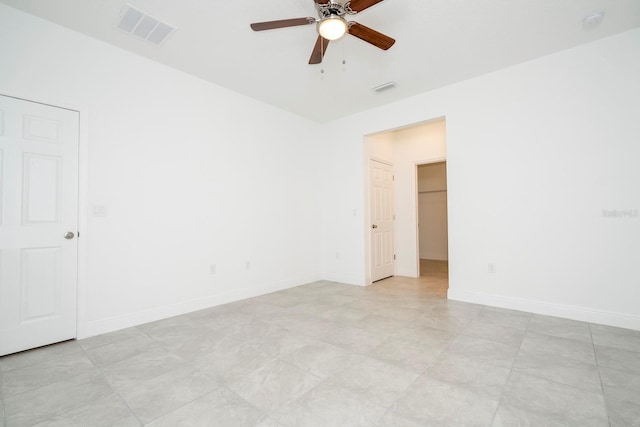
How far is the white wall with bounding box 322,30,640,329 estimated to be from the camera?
2.91 meters

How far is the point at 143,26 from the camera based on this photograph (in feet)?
8.95

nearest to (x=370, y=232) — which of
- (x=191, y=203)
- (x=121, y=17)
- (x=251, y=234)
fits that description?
(x=251, y=234)

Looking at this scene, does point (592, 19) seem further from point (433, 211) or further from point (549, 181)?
point (433, 211)

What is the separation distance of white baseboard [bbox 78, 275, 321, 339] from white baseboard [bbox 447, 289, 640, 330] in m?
2.81

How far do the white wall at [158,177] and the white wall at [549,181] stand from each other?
2754 mm

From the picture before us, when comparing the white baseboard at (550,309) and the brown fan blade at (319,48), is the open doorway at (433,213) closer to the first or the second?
the white baseboard at (550,309)

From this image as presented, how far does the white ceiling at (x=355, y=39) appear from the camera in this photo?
2512 mm

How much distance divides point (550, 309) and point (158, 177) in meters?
4.91

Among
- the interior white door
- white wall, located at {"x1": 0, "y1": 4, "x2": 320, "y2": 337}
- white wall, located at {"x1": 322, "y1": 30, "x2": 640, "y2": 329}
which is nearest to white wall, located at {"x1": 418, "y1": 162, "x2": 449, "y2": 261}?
the interior white door

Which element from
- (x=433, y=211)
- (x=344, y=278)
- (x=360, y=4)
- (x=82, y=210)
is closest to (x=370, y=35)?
(x=360, y=4)

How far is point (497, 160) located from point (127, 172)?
4.55 meters

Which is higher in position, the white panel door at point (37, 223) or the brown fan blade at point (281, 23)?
the brown fan blade at point (281, 23)

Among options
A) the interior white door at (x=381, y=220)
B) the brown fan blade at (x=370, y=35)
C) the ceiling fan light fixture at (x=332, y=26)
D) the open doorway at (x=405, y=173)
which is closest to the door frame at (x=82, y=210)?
the ceiling fan light fixture at (x=332, y=26)

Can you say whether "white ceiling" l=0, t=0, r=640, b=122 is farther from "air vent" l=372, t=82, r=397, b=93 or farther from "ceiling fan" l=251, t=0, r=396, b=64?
"ceiling fan" l=251, t=0, r=396, b=64
